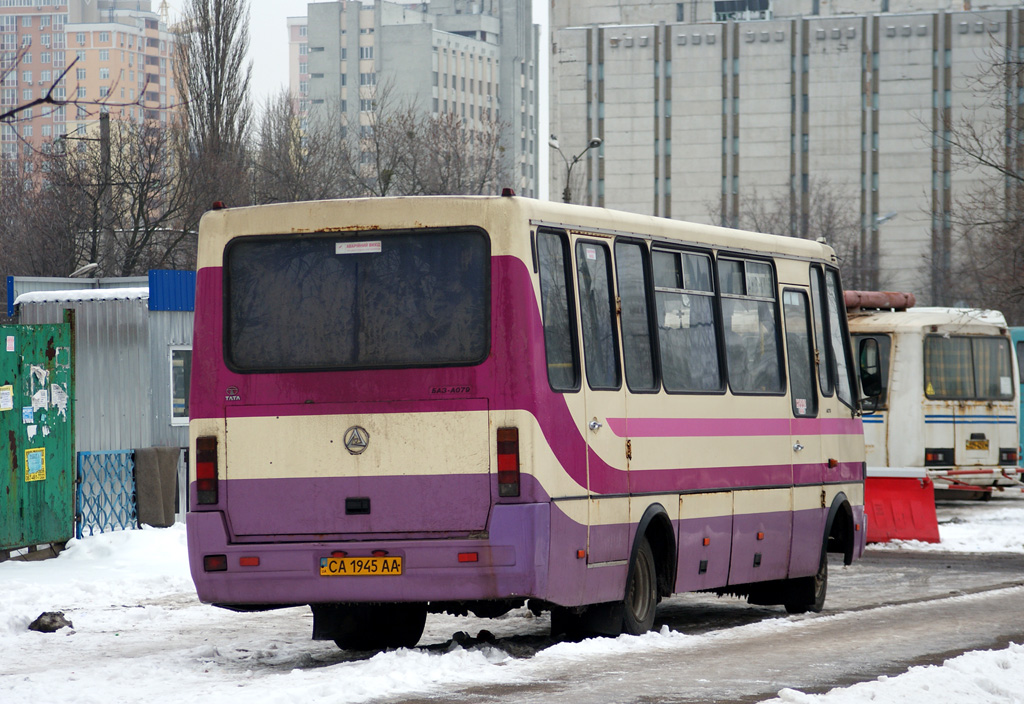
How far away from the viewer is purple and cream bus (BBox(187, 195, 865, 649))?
932cm

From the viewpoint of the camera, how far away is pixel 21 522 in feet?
52.9

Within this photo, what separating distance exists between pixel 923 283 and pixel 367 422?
10724 cm

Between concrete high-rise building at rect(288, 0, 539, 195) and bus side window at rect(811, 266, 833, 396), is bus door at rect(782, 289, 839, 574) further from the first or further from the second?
concrete high-rise building at rect(288, 0, 539, 195)

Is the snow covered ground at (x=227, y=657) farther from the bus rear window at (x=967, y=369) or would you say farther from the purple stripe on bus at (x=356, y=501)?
the bus rear window at (x=967, y=369)

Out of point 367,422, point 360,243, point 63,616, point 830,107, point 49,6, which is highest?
point 49,6

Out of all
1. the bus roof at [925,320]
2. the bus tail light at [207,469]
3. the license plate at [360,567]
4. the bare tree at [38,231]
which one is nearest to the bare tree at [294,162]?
the bare tree at [38,231]

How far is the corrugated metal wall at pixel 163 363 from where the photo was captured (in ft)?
66.1

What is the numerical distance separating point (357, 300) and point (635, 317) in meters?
2.07

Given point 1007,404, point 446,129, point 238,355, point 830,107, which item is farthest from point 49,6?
point 238,355

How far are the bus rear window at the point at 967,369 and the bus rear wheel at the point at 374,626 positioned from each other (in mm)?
17291

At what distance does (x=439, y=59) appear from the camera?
17888cm

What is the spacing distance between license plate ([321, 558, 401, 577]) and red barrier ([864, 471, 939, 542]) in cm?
1180

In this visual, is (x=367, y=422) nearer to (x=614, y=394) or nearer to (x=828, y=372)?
(x=614, y=394)

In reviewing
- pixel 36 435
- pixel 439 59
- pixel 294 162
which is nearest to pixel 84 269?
pixel 36 435
